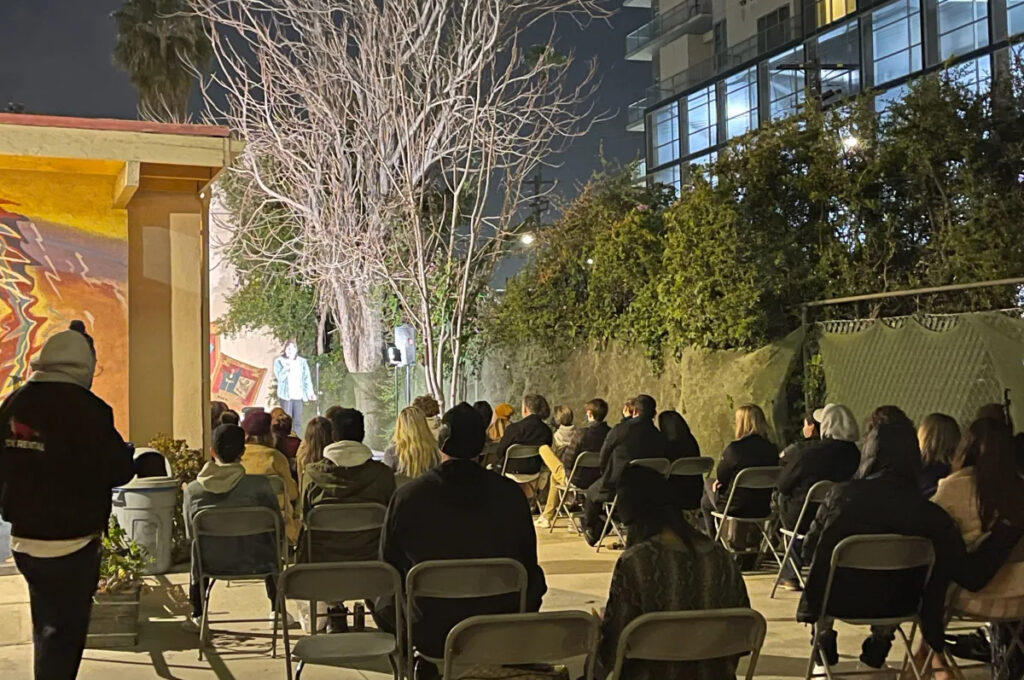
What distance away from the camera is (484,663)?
140 inches

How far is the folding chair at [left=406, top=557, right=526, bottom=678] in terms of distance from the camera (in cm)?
417

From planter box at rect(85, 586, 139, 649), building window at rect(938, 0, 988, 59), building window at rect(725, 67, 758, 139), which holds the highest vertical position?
building window at rect(725, 67, 758, 139)

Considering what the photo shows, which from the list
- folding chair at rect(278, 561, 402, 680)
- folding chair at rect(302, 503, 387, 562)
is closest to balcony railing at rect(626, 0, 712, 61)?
folding chair at rect(302, 503, 387, 562)

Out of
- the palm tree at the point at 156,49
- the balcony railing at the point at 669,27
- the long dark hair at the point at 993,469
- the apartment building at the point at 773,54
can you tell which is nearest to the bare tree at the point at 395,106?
the long dark hair at the point at 993,469

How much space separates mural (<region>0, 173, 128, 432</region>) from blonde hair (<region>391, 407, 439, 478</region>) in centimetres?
267

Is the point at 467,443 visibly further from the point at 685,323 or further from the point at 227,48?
the point at 227,48

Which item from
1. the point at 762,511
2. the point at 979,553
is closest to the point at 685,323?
the point at 762,511

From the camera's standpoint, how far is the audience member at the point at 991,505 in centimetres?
482

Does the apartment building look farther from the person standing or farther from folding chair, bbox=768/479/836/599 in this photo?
folding chair, bbox=768/479/836/599

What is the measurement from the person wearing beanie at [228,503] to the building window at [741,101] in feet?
128

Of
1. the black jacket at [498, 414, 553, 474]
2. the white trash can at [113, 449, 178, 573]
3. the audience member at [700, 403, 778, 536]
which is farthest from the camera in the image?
the black jacket at [498, 414, 553, 474]

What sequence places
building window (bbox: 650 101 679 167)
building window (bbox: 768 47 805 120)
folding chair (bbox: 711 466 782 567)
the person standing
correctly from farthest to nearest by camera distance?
1. building window (bbox: 650 101 679 167)
2. building window (bbox: 768 47 805 120)
3. the person standing
4. folding chair (bbox: 711 466 782 567)

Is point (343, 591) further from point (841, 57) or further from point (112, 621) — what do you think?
point (841, 57)

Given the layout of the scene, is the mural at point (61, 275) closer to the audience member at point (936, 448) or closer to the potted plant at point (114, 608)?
the potted plant at point (114, 608)
